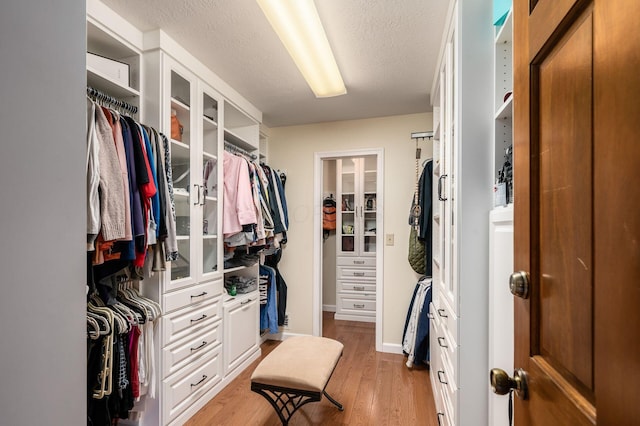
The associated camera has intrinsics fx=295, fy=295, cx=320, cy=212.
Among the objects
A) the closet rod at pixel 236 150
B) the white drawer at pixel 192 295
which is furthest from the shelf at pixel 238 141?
the white drawer at pixel 192 295

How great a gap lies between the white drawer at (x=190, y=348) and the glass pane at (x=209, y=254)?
0.41 m

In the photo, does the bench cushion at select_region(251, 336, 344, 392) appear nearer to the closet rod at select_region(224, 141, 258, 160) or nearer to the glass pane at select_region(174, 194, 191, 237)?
the glass pane at select_region(174, 194, 191, 237)

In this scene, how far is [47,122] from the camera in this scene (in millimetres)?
610

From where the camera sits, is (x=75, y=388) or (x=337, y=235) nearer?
(x=75, y=388)

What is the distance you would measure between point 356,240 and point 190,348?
8.55ft

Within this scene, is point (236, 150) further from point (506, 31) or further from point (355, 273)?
point (355, 273)

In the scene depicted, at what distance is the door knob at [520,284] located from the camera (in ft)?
2.10

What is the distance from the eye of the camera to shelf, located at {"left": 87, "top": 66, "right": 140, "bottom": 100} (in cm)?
144

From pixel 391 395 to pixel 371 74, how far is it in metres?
2.38

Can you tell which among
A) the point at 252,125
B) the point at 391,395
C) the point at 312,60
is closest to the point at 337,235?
the point at 252,125

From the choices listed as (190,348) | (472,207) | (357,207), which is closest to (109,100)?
(190,348)

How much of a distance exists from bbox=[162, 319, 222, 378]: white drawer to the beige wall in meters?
1.16

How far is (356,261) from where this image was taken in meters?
4.06

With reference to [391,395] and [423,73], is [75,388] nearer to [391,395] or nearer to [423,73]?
[391,395]
